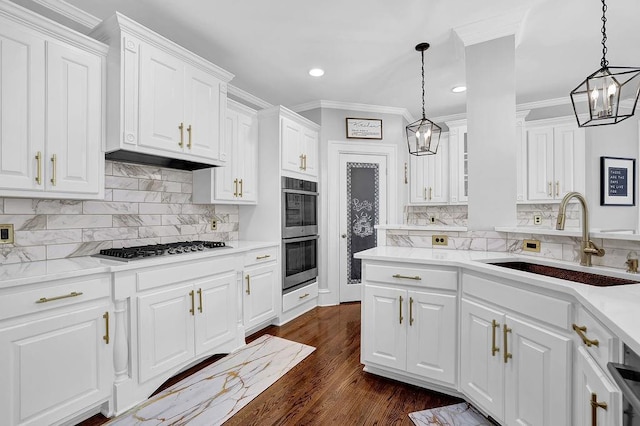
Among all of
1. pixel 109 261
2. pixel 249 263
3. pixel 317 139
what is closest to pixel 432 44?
pixel 317 139

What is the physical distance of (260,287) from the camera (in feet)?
10.4

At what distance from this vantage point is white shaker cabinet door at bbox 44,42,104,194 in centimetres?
188

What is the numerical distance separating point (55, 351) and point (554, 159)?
5.22 m

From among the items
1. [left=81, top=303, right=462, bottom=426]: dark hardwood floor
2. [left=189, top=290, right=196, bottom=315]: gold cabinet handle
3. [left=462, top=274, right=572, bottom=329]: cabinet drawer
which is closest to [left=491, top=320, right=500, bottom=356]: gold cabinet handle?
[left=462, top=274, right=572, bottom=329]: cabinet drawer

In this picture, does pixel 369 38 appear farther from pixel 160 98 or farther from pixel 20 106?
pixel 20 106

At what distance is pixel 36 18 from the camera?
5.86 ft

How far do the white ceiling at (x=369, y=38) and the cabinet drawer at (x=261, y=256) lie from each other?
1.89m

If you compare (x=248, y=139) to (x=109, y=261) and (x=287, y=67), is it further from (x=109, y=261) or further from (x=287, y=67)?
(x=109, y=261)

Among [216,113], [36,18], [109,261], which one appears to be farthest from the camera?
[216,113]

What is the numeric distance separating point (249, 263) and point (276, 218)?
63 cm

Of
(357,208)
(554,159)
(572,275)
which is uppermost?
(554,159)

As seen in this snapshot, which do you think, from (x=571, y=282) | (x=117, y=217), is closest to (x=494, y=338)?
(x=571, y=282)

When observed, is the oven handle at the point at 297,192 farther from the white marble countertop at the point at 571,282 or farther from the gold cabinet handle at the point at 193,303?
the gold cabinet handle at the point at 193,303

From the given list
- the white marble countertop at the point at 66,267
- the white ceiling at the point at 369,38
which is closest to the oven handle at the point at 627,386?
the white marble countertop at the point at 66,267
